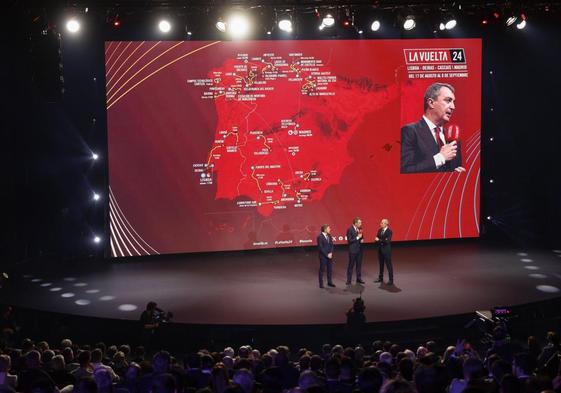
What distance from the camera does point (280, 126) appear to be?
14906mm

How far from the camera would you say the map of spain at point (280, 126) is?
576 inches

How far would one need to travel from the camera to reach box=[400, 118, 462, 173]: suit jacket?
1562cm

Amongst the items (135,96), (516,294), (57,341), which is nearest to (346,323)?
(516,294)

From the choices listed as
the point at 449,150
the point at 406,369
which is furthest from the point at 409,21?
the point at 406,369

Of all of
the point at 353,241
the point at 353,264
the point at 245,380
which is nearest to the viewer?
the point at 245,380

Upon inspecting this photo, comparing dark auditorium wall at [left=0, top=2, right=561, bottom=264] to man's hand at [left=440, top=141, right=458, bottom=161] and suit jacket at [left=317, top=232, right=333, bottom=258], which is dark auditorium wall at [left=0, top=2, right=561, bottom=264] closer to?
man's hand at [left=440, top=141, right=458, bottom=161]

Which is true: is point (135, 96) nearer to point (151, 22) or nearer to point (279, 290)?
point (151, 22)

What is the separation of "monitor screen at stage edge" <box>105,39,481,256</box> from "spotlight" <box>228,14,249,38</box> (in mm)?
268

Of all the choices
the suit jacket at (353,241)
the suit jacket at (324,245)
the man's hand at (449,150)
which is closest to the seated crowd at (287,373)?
the suit jacket at (324,245)

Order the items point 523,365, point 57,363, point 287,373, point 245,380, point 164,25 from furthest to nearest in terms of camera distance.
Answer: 1. point 164,25
2. point 57,363
3. point 287,373
4. point 523,365
5. point 245,380

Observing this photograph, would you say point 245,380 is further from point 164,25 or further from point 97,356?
point 164,25

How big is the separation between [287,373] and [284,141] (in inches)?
364

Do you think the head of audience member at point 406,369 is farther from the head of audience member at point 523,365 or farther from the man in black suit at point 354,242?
the man in black suit at point 354,242

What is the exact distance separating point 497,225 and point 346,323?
7658 mm
